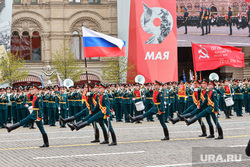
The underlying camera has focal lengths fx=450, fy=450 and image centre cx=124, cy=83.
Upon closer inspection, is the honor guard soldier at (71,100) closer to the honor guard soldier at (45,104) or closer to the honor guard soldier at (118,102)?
the honor guard soldier at (45,104)

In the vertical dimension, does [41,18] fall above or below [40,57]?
above

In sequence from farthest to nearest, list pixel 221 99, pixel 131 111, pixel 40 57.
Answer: pixel 40 57
pixel 221 99
pixel 131 111

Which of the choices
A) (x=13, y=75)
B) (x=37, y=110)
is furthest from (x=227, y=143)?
(x=13, y=75)

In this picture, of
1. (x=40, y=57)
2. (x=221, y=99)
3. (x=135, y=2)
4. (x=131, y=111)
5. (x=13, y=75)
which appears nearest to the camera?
(x=131, y=111)

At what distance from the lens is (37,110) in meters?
13.4

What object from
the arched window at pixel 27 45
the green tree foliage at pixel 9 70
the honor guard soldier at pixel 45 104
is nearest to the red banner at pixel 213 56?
the honor guard soldier at pixel 45 104

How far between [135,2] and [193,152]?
3052 cm

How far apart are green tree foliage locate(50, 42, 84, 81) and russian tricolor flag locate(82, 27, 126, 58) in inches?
925

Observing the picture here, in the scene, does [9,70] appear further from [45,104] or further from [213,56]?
[213,56]

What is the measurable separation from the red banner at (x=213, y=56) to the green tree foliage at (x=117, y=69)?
18.1 m

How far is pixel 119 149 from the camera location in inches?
492

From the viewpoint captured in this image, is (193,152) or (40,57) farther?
(40,57)

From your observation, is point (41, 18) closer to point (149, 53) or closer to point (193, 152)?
point (149, 53)

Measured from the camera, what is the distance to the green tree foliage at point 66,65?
39.6m
